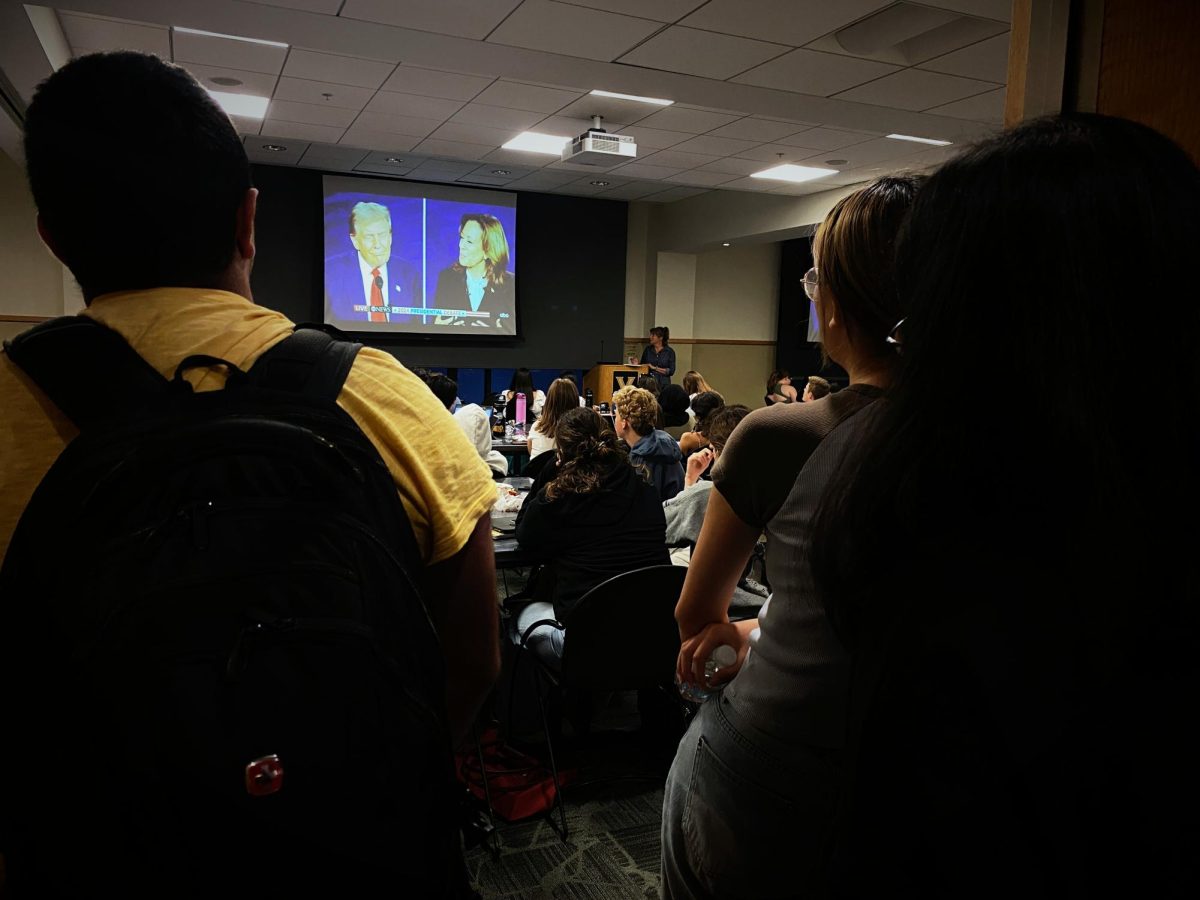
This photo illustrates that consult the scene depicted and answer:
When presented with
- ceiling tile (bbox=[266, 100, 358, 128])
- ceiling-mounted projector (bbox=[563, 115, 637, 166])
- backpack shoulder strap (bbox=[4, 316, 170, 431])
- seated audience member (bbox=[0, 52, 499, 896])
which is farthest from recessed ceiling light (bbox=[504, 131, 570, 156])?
backpack shoulder strap (bbox=[4, 316, 170, 431])

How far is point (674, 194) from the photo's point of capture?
9.93 m

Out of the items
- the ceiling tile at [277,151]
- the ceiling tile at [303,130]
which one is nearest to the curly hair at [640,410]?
the ceiling tile at [303,130]

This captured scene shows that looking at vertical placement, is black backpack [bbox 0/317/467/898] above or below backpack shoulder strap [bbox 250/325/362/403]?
below

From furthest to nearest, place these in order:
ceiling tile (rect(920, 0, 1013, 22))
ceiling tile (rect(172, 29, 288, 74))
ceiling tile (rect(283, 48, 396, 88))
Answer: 1. ceiling tile (rect(283, 48, 396, 88))
2. ceiling tile (rect(172, 29, 288, 74))
3. ceiling tile (rect(920, 0, 1013, 22))

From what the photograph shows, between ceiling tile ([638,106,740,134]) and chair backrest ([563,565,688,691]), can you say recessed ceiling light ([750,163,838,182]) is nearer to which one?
ceiling tile ([638,106,740,134])

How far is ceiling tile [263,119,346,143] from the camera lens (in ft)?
21.5

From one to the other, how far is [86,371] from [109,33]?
508 centimetres

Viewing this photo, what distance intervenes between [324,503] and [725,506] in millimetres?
521

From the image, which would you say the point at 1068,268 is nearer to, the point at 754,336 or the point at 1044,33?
the point at 1044,33

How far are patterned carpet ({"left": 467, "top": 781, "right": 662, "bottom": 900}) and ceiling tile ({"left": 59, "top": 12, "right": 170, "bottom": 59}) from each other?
170 inches

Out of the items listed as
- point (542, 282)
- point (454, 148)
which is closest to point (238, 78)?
point (454, 148)

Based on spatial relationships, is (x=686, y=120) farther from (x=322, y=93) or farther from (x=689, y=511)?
(x=689, y=511)

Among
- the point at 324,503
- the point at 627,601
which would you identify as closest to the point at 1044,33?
the point at 324,503

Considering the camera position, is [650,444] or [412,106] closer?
[650,444]
